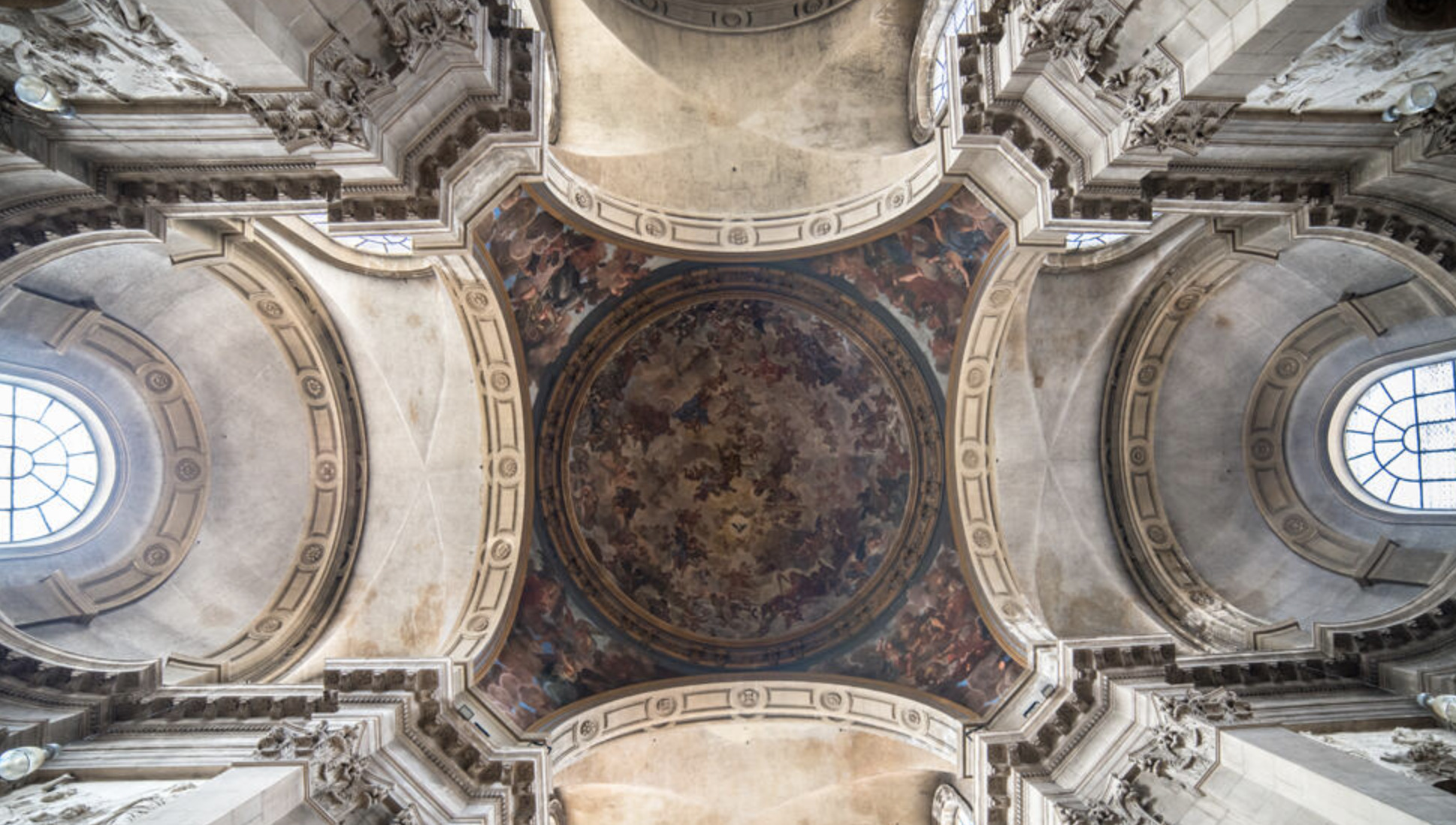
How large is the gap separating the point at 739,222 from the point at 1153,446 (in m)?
9.66

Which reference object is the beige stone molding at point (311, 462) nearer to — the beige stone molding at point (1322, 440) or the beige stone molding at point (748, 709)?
the beige stone molding at point (748, 709)

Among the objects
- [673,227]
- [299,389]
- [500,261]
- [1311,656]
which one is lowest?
[1311,656]

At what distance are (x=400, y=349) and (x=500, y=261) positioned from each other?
105 inches

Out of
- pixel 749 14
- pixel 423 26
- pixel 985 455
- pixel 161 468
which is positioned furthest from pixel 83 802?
pixel 749 14

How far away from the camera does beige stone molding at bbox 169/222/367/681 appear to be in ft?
45.2

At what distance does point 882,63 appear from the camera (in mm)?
16141

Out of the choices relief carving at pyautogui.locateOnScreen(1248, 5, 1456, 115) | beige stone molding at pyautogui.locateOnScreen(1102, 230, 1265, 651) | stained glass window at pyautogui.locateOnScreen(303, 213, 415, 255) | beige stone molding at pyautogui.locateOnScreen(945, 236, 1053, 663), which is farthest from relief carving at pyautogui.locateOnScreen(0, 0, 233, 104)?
beige stone molding at pyautogui.locateOnScreen(1102, 230, 1265, 651)

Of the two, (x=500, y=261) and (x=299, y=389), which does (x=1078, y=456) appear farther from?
(x=299, y=389)

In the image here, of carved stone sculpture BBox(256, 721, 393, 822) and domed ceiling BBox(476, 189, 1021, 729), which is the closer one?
carved stone sculpture BBox(256, 721, 393, 822)

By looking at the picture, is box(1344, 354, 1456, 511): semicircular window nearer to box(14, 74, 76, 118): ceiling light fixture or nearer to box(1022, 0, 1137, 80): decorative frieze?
box(1022, 0, 1137, 80): decorative frieze

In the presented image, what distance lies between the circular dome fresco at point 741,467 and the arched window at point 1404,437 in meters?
8.00

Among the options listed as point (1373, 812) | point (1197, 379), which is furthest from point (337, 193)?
point (1197, 379)

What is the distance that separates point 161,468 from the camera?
15.2 m

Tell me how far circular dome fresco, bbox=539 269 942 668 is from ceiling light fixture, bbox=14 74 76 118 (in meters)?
9.94
